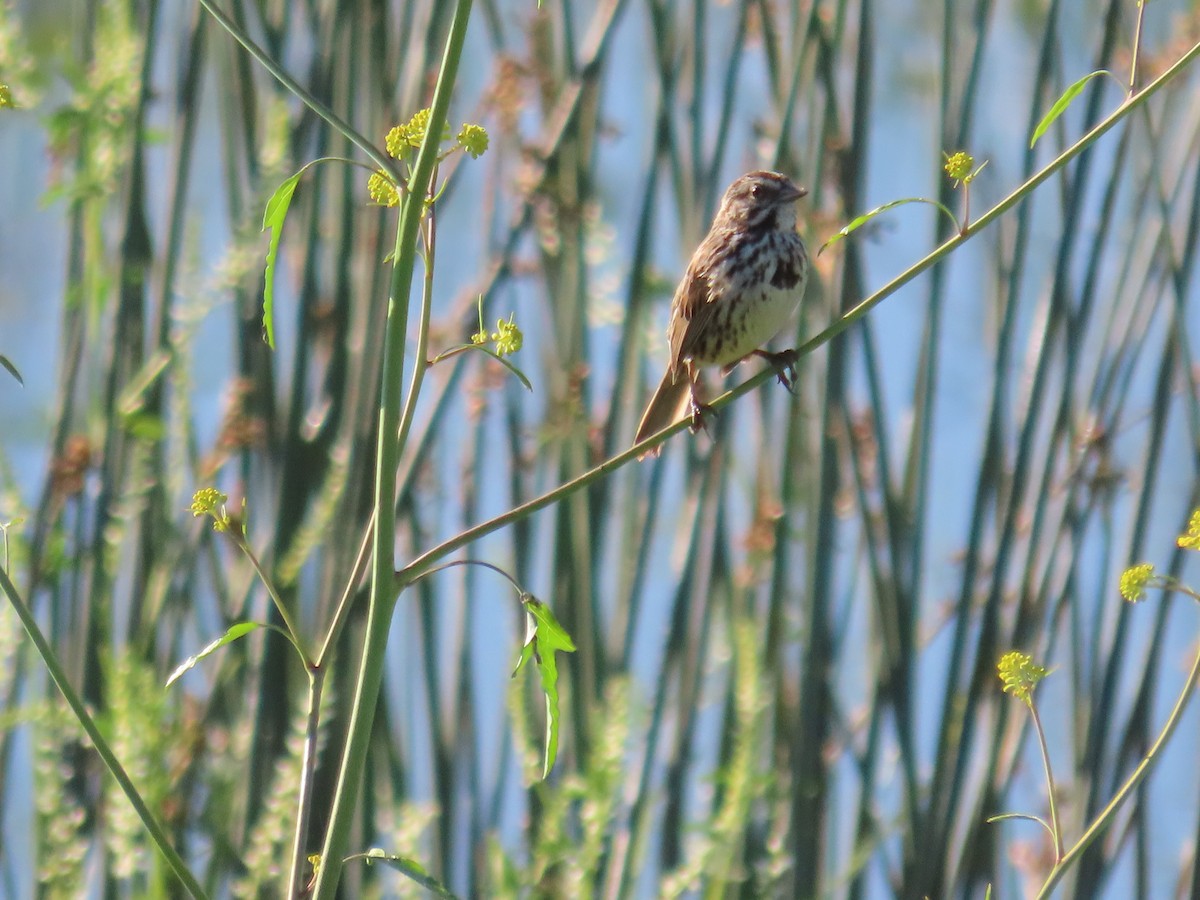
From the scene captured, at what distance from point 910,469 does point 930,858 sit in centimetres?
55

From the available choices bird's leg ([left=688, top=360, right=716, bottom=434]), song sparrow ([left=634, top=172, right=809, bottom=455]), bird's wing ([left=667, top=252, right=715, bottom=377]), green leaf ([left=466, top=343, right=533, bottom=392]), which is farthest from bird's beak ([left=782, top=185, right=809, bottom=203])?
green leaf ([left=466, top=343, right=533, bottom=392])

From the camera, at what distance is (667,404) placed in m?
2.40

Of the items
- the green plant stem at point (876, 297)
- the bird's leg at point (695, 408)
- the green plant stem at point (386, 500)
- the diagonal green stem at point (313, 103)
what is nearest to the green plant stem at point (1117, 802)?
the green plant stem at point (876, 297)

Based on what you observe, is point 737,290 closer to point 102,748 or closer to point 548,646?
point 548,646

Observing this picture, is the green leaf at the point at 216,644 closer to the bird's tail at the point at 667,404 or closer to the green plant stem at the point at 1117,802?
the green plant stem at the point at 1117,802

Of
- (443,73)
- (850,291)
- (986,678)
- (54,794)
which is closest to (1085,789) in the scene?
(986,678)

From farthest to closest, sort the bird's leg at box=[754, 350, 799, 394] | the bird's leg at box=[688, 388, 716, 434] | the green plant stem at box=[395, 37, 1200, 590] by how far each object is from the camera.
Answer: the bird's leg at box=[688, 388, 716, 434], the bird's leg at box=[754, 350, 799, 394], the green plant stem at box=[395, 37, 1200, 590]

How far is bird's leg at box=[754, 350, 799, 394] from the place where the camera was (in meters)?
1.77

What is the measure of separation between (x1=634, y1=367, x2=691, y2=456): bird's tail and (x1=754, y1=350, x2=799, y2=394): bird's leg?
0.40ft

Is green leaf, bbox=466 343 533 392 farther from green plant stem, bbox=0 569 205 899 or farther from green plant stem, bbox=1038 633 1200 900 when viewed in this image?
green plant stem, bbox=1038 633 1200 900

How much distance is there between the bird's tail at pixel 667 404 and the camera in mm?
2352

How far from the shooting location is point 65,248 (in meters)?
2.51

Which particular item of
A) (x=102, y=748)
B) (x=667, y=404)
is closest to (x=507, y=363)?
(x=102, y=748)

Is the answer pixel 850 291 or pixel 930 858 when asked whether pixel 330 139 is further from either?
pixel 930 858
